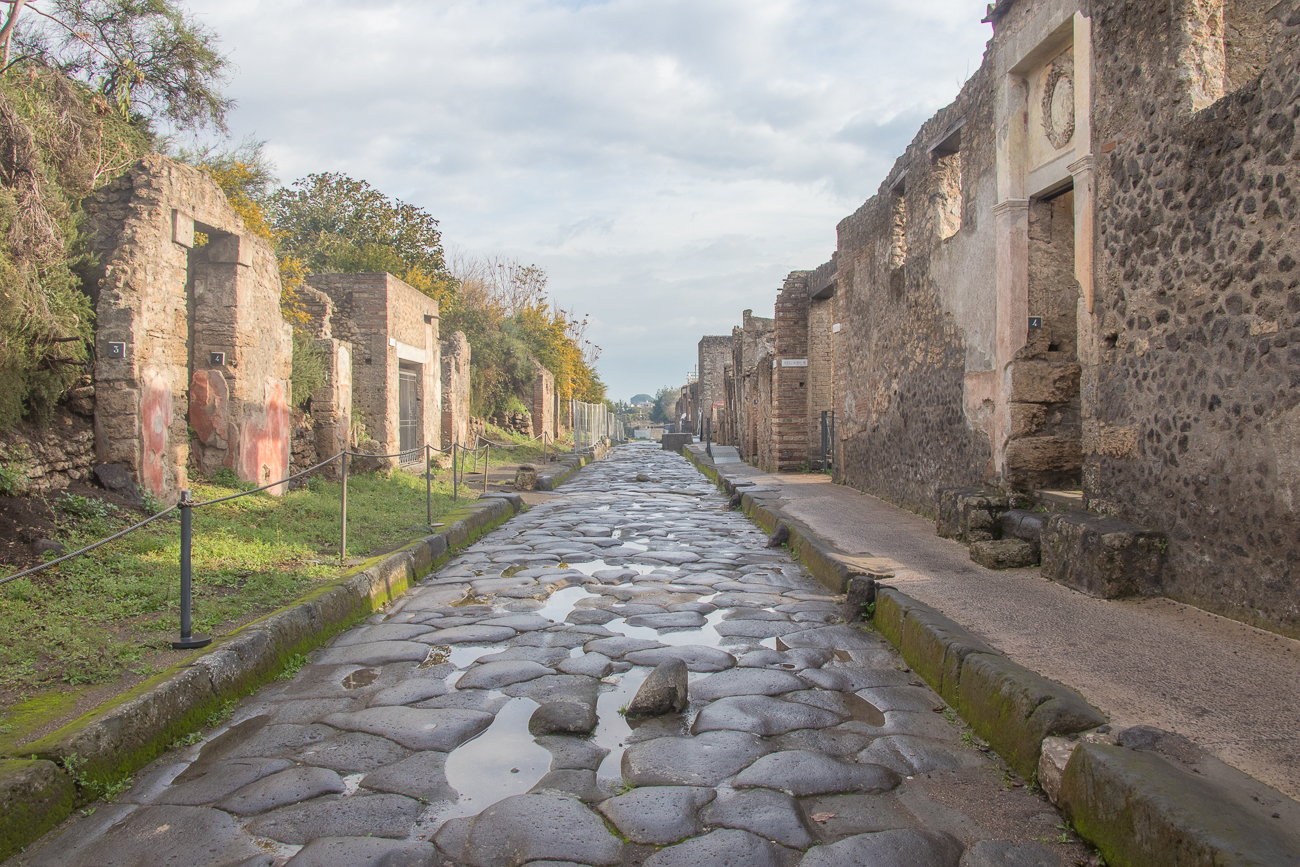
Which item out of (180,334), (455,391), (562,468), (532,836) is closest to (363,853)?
(532,836)

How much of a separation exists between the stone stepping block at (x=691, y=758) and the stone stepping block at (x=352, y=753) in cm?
83

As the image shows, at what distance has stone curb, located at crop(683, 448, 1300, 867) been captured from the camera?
1897 mm

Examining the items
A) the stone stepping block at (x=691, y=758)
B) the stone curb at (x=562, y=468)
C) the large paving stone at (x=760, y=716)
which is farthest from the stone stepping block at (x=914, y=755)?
the stone curb at (x=562, y=468)

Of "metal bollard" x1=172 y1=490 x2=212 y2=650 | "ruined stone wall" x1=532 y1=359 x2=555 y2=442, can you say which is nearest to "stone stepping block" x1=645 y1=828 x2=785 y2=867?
"metal bollard" x1=172 y1=490 x2=212 y2=650

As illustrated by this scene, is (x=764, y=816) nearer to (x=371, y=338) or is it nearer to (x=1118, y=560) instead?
(x=1118, y=560)

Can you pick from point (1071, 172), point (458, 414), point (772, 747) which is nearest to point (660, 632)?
point (772, 747)

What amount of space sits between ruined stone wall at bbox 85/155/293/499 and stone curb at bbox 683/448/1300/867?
19.7 feet

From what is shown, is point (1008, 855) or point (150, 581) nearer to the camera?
point (1008, 855)

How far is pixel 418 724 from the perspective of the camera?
3.20 m

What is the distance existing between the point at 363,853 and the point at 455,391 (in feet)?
48.0

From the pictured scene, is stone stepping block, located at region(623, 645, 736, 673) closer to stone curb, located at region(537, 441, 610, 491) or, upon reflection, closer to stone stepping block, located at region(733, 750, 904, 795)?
stone stepping block, located at region(733, 750, 904, 795)

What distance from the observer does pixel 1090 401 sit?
5352mm

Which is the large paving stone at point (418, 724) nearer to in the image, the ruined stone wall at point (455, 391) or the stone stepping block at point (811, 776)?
the stone stepping block at point (811, 776)

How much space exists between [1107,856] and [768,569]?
4.37 meters
